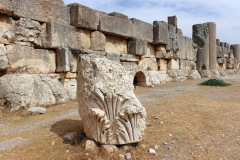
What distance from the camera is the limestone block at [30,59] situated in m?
5.45

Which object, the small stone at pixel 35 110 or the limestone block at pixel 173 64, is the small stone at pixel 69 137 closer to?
the small stone at pixel 35 110

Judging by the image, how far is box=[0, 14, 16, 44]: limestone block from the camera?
17.4ft

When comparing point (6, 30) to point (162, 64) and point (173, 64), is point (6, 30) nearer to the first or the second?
point (162, 64)

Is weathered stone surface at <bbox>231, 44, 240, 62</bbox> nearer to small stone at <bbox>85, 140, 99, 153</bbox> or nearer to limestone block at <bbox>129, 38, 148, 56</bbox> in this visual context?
limestone block at <bbox>129, 38, 148, 56</bbox>

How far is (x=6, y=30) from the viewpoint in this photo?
539cm

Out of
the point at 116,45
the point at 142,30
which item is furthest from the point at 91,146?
the point at 142,30

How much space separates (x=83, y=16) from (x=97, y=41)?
1111mm

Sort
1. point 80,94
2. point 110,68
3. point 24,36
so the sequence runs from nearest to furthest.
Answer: point 110,68
point 80,94
point 24,36

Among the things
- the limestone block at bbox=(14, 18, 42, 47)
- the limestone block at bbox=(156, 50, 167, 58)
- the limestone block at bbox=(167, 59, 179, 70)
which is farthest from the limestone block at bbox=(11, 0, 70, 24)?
the limestone block at bbox=(167, 59, 179, 70)

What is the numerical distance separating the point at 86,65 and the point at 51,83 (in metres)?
3.32

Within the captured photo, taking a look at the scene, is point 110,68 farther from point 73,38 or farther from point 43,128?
point 73,38

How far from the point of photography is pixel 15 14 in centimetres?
548

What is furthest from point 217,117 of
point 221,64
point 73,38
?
point 221,64

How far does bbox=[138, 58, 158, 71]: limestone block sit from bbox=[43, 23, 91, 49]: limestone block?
149 inches
